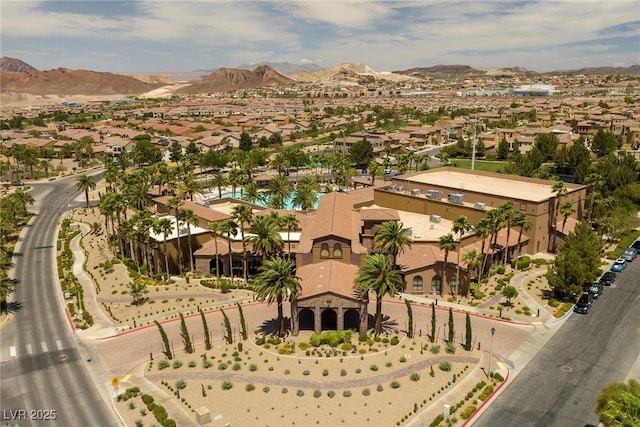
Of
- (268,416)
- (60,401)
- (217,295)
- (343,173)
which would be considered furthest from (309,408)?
(343,173)

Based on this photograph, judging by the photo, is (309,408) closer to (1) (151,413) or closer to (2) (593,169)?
(1) (151,413)

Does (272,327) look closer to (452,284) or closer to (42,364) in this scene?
(42,364)

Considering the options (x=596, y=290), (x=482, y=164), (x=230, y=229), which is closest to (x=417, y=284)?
A: (x=596, y=290)

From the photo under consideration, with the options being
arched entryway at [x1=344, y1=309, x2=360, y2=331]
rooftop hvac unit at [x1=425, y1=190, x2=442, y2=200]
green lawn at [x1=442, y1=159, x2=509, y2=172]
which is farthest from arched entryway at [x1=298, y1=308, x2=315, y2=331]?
green lawn at [x1=442, y1=159, x2=509, y2=172]

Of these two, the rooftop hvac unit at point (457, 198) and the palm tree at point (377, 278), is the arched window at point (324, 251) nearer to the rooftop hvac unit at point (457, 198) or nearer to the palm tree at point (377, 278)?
the palm tree at point (377, 278)

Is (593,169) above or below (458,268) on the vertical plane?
above

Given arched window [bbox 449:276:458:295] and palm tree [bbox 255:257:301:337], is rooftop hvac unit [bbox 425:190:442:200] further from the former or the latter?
palm tree [bbox 255:257:301:337]

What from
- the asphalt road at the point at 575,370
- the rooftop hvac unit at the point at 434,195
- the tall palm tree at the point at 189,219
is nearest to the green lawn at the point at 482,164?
the rooftop hvac unit at the point at 434,195
